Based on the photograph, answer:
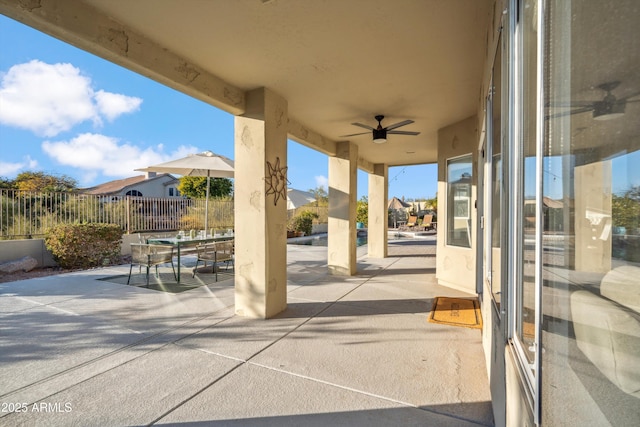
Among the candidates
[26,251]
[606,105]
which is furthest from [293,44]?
[26,251]

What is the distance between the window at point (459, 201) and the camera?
5.20 meters

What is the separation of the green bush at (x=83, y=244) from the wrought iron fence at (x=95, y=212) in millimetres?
468

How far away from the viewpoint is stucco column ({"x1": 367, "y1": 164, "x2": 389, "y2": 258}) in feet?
28.5

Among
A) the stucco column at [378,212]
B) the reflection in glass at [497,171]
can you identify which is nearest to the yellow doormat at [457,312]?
the reflection in glass at [497,171]

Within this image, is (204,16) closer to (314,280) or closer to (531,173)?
(531,173)

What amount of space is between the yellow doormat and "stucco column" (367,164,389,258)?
160 inches

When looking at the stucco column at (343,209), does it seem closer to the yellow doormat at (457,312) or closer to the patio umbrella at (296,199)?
the yellow doormat at (457,312)

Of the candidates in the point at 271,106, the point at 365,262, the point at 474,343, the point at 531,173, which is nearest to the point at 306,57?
the point at 271,106

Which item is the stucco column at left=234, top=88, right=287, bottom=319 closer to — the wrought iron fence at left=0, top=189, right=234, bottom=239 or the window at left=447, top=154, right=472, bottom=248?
the window at left=447, top=154, right=472, bottom=248

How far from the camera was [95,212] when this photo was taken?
25.6 ft

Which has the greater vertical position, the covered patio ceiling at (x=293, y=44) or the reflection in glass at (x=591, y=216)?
the covered patio ceiling at (x=293, y=44)

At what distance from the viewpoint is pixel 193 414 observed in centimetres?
199

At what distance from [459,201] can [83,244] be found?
7927mm

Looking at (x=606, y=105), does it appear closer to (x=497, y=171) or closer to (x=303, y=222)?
(x=497, y=171)
